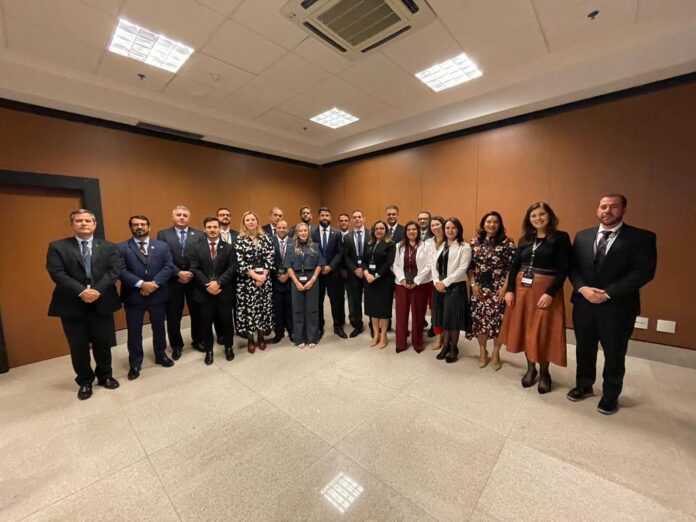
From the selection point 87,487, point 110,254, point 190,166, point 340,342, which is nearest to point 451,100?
point 340,342

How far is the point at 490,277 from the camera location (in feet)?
9.75

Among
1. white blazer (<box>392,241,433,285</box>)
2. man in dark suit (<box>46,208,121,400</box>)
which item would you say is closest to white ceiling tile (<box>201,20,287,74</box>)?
man in dark suit (<box>46,208,121,400</box>)

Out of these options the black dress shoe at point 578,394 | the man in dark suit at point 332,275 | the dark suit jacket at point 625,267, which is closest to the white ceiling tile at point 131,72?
the man in dark suit at point 332,275

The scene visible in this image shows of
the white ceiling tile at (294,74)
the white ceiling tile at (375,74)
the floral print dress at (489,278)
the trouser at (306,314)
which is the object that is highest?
the white ceiling tile at (375,74)

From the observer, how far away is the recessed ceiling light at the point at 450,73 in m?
3.40

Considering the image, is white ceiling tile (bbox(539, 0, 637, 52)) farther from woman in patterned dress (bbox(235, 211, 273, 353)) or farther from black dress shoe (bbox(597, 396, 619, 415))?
woman in patterned dress (bbox(235, 211, 273, 353))

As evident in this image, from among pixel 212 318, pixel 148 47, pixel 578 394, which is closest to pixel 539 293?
pixel 578 394

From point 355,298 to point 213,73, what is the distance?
352 cm

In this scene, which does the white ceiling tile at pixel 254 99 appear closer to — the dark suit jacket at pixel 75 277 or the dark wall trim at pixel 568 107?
the dark wall trim at pixel 568 107

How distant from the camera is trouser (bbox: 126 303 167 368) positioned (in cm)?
306

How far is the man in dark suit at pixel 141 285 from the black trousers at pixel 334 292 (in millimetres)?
1929

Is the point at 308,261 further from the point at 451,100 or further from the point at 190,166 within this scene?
the point at 451,100

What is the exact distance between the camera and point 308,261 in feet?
12.0

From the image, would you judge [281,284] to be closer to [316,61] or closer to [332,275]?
[332,275]
